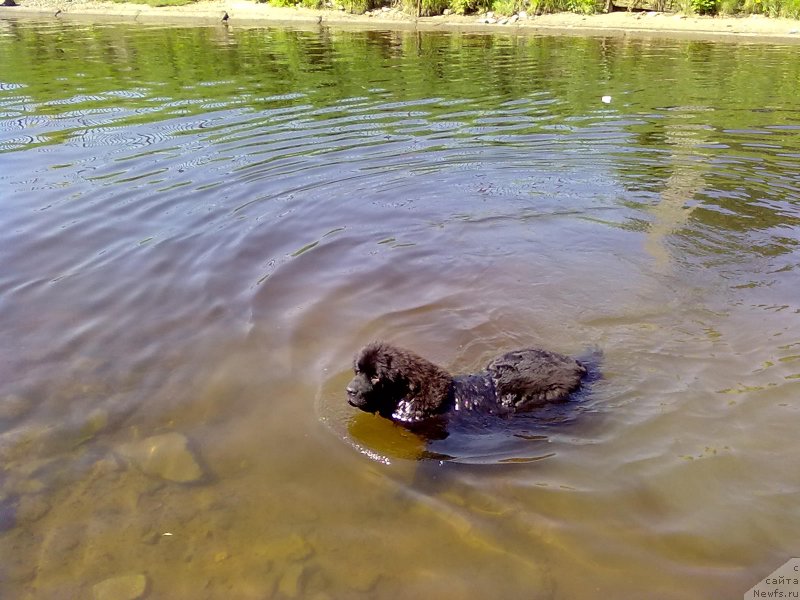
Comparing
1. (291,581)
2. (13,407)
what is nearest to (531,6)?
(13,407)

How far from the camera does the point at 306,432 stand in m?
5.14

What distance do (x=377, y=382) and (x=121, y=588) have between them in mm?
2203

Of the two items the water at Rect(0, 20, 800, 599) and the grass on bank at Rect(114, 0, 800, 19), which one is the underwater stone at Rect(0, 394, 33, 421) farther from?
the grass on bank at Rect(114, 0, 800, 19)

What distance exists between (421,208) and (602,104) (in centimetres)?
864

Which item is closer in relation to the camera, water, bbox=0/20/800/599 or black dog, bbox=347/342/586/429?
water, bbox=0/20/800/599

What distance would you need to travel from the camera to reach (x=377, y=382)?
509 centimetres

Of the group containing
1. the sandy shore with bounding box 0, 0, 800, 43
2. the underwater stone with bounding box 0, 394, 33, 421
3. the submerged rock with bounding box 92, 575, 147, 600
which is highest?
the sandy shore with bounding box 0, 0, 800, 43

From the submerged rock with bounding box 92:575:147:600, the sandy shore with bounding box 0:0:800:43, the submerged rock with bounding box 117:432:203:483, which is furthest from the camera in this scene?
the sandy shore with bounding box 0:0:800:43

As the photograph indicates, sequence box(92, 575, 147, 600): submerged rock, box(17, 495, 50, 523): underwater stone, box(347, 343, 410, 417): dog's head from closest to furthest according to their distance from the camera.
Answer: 1. box(92, 575, 147, 600): submerged rock
2. box(17, 495, 50, 523): underwater stone
3. box(347, 343, 410, 417): dog's head

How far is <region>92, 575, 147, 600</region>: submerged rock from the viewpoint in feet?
12.2

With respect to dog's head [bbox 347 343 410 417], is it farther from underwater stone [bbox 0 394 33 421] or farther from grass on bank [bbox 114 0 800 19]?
grass on bank [bbox 114 0 800 19]

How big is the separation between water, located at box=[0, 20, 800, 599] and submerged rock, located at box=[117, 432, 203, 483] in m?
0.05

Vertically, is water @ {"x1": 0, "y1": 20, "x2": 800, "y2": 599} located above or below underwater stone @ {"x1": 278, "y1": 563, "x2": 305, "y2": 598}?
above

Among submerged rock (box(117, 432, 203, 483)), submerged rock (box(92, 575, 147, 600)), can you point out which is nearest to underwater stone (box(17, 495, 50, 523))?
submerged rock (box(117, 432, 203, 483))
